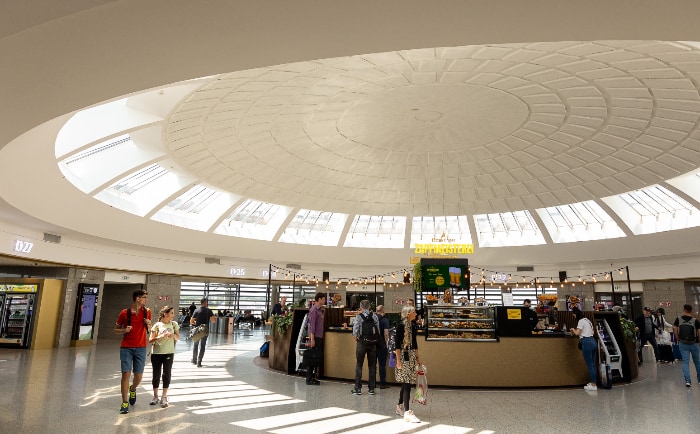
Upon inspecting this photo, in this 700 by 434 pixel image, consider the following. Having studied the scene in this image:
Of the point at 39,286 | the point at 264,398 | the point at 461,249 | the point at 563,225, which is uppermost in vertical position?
the point at 563,225

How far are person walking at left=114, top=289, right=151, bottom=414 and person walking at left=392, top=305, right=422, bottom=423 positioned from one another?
403cm

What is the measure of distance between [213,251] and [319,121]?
13231mm

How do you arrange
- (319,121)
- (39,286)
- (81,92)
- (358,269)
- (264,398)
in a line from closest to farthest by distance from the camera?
(81,92) < (264,398) < (319,121) < (39,286) < (358,269)

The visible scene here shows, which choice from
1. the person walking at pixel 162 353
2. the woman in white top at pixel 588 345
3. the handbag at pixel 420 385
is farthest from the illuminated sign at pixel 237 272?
the handbag at pixel 420 385

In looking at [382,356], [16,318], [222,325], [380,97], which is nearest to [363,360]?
[382,356]

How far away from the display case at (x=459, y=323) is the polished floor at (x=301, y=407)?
124cm

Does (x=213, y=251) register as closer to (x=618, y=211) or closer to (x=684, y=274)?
(x=618, y=211)

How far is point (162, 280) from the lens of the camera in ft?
72.5

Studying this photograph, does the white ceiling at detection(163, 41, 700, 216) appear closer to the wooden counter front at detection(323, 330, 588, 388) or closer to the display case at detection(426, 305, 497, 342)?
the display case at detection(426, 305, 497, 342)

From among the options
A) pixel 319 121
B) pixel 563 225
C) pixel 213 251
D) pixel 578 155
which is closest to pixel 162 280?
pixel 213 251

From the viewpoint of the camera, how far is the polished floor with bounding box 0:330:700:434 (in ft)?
19.7

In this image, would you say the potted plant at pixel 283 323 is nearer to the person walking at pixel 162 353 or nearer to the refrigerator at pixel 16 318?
the person walking at pixel 162 353

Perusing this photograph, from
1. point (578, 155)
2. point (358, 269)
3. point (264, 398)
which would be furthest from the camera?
point (358, 269)

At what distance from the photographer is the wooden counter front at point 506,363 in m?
9.35
